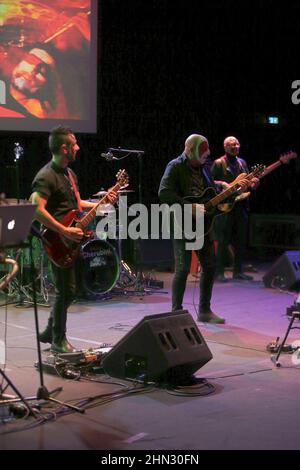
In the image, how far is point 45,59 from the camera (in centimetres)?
1036

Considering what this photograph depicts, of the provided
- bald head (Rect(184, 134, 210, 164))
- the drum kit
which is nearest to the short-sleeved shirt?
bald head (Rect(184, 134, 210, 164))

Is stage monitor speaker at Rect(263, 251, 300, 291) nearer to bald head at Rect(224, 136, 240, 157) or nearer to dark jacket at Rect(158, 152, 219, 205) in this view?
bald head at Rect(224, 136, 240, 157)

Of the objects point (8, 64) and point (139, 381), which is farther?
point (8, 64)

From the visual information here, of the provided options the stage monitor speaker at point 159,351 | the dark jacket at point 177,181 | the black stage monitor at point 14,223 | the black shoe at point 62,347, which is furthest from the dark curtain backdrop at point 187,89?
the black stage monitor at point 14,223

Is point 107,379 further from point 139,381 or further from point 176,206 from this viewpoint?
point 176,206

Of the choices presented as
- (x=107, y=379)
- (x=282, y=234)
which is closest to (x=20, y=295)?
(x=107, y=379)

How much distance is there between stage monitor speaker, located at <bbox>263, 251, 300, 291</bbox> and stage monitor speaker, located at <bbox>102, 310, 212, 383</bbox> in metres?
4.41

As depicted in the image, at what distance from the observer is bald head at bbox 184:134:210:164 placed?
729 cm

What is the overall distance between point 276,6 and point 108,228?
234 inches

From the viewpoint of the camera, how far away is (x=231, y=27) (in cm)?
1394

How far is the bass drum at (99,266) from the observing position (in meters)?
9.35

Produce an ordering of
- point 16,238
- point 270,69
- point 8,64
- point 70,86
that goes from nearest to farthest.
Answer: point 16,238, point 8,64, point 70,86, point 270,69

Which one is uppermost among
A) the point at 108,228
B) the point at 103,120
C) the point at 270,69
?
the point at 270,69

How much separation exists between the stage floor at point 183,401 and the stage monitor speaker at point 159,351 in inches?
4.9
